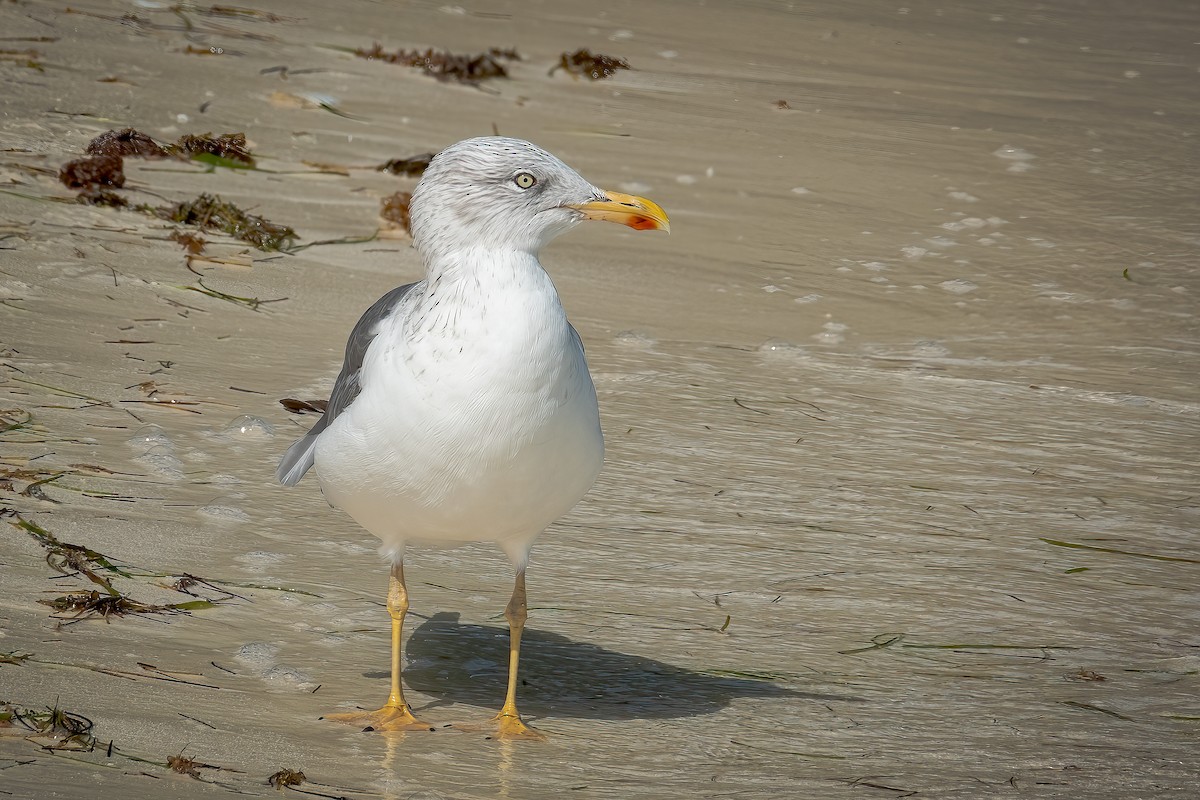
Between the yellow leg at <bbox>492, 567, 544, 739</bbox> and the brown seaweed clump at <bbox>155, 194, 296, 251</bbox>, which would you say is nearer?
the yellow leg at <bbox>492, 567, 544, 739</bbox>

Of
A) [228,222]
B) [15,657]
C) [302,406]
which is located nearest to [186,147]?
[228,222]

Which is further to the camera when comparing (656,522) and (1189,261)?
(1189,261)

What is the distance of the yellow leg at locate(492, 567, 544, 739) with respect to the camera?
348 centimetres

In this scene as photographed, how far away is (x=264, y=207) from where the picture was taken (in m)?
6.73

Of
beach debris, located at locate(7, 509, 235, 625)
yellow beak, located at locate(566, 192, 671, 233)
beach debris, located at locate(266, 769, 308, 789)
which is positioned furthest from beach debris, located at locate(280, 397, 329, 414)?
beach debris, located at locate(266, 769, 308, 789)

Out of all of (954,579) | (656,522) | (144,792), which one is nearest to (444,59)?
(656,522)

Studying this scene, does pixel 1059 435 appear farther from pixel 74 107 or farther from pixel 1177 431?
pixel 74 107

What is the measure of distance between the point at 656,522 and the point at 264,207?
3.07 m

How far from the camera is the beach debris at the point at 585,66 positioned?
9.30 meters

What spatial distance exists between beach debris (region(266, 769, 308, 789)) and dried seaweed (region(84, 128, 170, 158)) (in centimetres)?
454

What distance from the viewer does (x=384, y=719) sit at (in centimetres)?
345

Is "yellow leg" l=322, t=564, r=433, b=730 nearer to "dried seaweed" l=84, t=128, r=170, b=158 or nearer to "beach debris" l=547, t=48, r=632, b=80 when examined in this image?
"dried seaweed" l=84, t=128, r=170, b=158

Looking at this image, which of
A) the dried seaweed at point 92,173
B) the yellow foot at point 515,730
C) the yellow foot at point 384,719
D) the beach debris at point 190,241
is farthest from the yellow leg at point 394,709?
the dried seaweed at point 92,173

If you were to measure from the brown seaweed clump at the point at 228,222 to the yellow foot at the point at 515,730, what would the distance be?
3374mm
